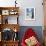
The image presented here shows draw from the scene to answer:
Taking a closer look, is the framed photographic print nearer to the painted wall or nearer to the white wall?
the white wall

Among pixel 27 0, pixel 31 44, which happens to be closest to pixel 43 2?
pixel 27 0

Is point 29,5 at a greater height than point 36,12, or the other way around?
point 29,5

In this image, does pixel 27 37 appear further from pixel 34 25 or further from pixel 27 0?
pixel 27 0

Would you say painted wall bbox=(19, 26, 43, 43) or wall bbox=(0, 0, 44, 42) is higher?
wall bbox=(0, 0, 44, 42)

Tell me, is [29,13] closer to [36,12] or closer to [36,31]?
[36,12]

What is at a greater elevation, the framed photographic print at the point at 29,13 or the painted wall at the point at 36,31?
the framed photographic print at the point at 29,13

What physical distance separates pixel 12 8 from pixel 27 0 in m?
0.65

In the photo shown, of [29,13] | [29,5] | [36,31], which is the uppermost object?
[29,5]

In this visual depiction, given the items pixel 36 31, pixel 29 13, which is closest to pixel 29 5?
pixel 29 13

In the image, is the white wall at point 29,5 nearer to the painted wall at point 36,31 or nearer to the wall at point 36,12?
the wall at point 36,12

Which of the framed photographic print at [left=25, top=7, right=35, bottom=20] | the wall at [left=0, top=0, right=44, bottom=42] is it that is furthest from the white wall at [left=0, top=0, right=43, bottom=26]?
the framed photographic print at [left=25, top=7, right=35, bottom=20]


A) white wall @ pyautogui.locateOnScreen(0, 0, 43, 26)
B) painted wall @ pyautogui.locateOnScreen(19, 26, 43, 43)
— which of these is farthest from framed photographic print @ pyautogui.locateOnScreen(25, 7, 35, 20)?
painted wall @ pyautogui.locateOnScreen(19, 26, 43, 43)

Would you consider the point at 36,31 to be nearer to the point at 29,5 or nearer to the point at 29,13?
the point at 29,13

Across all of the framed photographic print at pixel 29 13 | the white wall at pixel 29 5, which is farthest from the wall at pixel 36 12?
the framed photographic print at pixel 29 13
